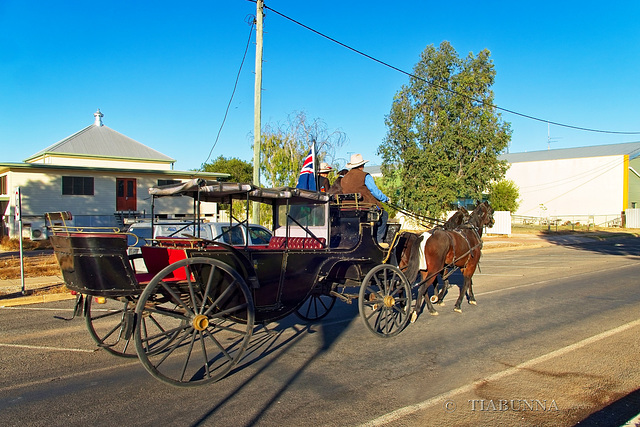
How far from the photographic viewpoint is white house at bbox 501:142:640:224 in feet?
167

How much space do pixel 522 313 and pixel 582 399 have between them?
4.18 meters

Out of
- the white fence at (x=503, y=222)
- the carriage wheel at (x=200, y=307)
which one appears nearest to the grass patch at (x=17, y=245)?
the carriage wheel at (x=200, y=307)

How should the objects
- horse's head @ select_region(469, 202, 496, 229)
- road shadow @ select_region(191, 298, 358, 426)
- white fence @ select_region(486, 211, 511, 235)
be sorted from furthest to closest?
white fence @ select_region(486, 211, 511, 235) < horse's head @ select_region(469, 202, 496, 229) < road shadow @ select_region(191, 298, 358, 426)

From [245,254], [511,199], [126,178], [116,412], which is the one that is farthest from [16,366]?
[511,199]

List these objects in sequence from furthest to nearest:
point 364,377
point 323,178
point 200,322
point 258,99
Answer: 1. point 258,99
2. point 323,178
3. point 364,377
4. point 200,322

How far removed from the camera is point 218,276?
17.5 feet

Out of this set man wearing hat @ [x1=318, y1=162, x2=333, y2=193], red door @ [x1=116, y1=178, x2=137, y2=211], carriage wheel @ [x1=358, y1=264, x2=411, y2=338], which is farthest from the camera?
red door @ [x1=116, y1=178, x2=137, y2=211]

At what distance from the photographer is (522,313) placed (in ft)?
29.2

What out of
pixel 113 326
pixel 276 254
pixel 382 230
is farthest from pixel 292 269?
pixel 113 326

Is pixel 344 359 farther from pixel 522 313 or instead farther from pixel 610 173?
pixel 610 173

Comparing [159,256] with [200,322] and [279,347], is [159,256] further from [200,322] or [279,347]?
[279,347]

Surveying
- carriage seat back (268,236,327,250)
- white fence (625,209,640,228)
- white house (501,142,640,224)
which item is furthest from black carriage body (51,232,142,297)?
white fence (625,209,640,228)

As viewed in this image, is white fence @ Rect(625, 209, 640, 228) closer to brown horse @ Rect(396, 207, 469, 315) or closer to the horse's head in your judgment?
the horse's head

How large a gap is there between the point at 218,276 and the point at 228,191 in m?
1.03
